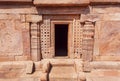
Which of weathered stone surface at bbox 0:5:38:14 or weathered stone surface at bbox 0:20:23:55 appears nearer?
weathered stone surface at bbox 0:5:38:14

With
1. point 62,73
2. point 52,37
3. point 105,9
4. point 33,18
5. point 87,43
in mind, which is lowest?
point 62,73

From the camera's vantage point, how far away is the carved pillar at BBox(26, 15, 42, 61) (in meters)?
6.34

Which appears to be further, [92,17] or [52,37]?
[52,37]

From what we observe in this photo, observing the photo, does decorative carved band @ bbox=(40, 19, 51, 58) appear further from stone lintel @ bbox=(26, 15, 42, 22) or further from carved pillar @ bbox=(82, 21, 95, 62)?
carved pillar @ bbox=(82, 21, 95, 62)

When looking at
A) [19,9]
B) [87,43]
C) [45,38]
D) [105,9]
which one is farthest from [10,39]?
[105,9]

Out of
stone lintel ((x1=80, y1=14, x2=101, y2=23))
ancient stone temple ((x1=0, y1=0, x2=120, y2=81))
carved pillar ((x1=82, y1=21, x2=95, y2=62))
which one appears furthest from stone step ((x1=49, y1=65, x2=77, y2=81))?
stone lintel ((x1=80, y1=14, x2=101, y2=23))

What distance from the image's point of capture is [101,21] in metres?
6.24

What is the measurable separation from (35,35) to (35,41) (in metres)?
0.22

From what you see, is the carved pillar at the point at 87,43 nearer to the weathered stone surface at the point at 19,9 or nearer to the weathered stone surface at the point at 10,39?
the weathered stone surface at the point at 19,9

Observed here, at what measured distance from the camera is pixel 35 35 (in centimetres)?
642

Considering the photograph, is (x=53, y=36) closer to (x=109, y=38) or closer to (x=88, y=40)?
Answer: (x=88, y=40)

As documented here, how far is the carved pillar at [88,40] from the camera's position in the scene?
621 cm

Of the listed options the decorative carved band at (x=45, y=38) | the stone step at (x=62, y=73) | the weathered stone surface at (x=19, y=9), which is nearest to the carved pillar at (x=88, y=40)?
the stone step at (x=62, y=73)

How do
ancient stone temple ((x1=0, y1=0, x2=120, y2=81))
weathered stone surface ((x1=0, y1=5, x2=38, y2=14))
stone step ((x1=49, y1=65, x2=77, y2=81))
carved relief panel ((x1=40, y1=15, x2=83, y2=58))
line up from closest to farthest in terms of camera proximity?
stone step ((x1=49, y1=65, x2=77, y2=81)) → ancient stone temple ((x1=0, y1=0, x2=120, y2=81)) → weathered stone surface ((x1=0, y1=5, x2=38, y2=14)) → carved relief panel ((x1=40, y1=15, x2=83, y2=58))
